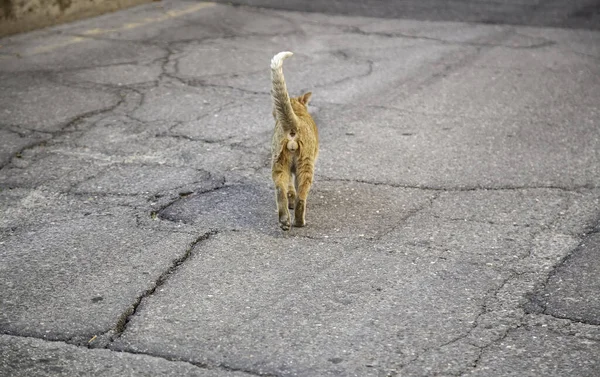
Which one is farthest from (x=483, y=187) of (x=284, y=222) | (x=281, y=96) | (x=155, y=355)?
(x=155, y=355)

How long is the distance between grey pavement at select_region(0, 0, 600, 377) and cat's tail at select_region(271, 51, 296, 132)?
720mm

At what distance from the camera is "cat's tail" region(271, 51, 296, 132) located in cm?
539

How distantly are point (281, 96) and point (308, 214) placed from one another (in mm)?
976

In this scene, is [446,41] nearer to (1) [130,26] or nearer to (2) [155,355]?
(1) [130,26]

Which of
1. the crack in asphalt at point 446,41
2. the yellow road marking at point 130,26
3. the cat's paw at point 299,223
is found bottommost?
the crack in asphalt at point 446,41

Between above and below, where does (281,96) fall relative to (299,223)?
above

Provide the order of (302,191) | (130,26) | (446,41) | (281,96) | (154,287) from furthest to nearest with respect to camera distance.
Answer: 1. (130,26)
2. (446,41)
3. (302,191)
4. (281,96)
5. (154,287)

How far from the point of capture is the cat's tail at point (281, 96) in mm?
5387

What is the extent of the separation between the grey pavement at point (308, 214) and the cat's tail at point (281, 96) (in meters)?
0.72

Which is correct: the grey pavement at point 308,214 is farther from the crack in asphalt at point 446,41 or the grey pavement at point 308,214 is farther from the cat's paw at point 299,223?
the crack in asphalt at point 446,41

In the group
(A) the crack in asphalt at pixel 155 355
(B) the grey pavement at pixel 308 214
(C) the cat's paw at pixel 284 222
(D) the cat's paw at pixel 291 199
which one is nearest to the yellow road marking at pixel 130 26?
(B) the grey pavement at pixel 308 214

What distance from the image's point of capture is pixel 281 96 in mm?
5473

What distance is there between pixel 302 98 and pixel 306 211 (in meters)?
0.88

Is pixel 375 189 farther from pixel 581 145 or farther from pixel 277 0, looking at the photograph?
pixel 277 0
